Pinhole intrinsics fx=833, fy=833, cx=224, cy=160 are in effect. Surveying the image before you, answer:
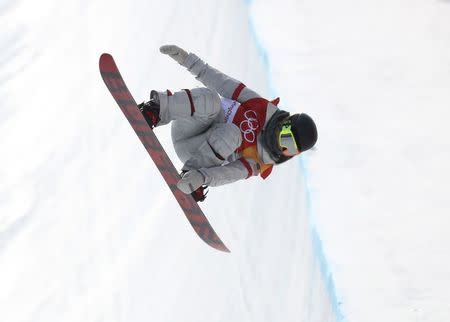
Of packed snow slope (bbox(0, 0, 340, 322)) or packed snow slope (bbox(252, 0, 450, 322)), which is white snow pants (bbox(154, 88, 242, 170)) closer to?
packed snow slope (bbox(0, 0, 340, 322))

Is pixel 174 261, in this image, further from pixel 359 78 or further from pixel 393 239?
pixel 359 78

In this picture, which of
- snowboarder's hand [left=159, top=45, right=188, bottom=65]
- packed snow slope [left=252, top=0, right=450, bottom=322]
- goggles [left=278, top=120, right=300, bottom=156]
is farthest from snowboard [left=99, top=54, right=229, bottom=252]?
packed snow slope [left=252, top=0, right=450, bottom=322]

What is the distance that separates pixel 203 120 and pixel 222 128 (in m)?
0.07

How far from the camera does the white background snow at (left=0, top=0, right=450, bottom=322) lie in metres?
2.98

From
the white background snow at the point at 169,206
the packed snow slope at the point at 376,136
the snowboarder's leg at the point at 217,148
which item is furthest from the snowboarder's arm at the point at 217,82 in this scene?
the packed snow slope at the point at 376,136

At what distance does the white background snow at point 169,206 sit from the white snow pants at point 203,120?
0.78 meters

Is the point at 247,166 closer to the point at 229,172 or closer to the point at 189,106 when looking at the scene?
the point at 229,172

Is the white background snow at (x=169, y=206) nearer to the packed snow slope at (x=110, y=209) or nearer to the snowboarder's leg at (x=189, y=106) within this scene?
the packed snow slope at (x=110, y=209)

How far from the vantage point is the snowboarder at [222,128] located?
7.71ft

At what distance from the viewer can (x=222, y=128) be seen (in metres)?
2.42

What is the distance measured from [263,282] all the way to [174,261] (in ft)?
1.29

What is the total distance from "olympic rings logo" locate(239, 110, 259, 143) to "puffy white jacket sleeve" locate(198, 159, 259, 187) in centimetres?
7

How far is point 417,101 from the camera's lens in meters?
4.63

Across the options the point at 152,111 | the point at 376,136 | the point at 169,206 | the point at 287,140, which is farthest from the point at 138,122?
the point at 376,136
